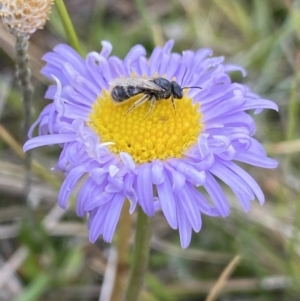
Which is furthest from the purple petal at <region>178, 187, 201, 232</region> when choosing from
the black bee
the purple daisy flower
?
the black bee

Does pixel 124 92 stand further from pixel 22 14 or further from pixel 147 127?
pixel 22 14

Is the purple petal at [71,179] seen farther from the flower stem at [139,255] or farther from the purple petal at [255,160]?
the purple petal at [255,160]

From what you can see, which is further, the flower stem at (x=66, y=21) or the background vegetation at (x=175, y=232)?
the background vegetation at (x=175, y=232)

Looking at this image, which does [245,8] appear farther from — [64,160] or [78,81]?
[64,160]

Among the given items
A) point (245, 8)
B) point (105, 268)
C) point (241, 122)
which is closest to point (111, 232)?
point (241, 122)

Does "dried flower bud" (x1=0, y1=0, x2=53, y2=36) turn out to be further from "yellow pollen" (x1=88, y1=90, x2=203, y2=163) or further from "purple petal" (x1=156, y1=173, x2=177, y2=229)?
"purple petal" (x1=156, y1=173, x2=177, y2=229)

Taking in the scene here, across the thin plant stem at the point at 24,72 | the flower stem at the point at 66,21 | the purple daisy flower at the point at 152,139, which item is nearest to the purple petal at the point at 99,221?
the purple daisy flower at the point at 152,139

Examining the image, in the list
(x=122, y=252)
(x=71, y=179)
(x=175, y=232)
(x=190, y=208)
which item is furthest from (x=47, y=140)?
(x=175, y=232)
